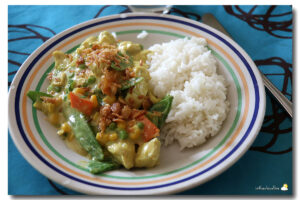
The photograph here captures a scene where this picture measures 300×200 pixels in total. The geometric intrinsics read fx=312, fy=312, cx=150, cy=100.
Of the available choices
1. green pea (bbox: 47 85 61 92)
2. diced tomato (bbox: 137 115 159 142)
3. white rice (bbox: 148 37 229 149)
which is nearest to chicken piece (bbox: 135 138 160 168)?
diced tomato (bbox: 137 115 159 142)

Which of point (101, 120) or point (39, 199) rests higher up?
point (101, 120)

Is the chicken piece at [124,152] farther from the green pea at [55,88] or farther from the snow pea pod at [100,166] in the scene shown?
the green pea at [55,88]

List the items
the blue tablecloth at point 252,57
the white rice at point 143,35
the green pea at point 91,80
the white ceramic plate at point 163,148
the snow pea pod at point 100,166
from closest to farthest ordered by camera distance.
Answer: the white ceramic plate at point 163,148 < the snow pea pod at point 100,166 < the blue tablecloth at point 252,57 < the green pea at point 91,80 < the white rice at point 143,35

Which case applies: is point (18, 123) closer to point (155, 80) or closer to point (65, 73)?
point (65, 73)

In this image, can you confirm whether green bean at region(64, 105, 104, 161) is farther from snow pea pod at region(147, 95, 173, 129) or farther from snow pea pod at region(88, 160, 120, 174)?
snow pea pod at region(147, 95, 173, 129)

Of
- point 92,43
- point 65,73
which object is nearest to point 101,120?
point 65,73

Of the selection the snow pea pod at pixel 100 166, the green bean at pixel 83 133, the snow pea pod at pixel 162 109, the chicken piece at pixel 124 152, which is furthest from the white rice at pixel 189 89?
the green bean at pixel 83 133
